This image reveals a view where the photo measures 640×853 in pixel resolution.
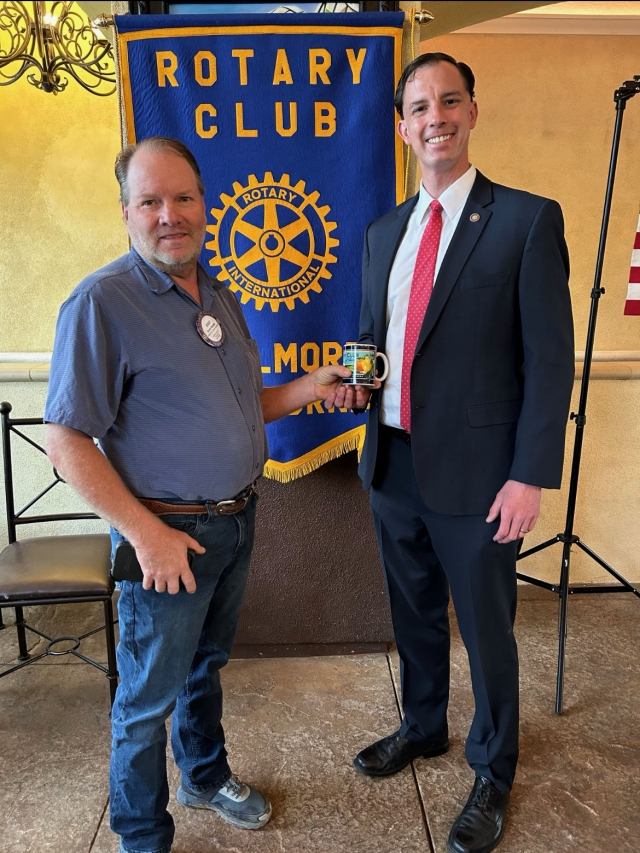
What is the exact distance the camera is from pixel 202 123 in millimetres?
2020

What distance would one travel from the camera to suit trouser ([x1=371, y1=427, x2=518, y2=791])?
5.40 ft

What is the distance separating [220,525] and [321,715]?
109cm

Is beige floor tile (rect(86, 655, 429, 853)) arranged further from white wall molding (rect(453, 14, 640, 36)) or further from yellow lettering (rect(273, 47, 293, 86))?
white wall molding (rect(453, 14, 640, 36))

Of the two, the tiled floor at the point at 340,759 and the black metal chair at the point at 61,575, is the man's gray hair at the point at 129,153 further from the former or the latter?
the tiled floor at the point at 340,759

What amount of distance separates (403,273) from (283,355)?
595 millimetres

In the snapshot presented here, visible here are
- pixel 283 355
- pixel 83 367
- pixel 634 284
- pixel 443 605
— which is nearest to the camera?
pixel 83 367

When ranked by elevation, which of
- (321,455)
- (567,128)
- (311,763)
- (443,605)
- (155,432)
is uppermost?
(567,128)

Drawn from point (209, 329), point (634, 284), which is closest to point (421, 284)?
point (209, 329)

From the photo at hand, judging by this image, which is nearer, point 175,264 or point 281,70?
point 175,264

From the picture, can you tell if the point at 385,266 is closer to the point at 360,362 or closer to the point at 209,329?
the point at 360,362

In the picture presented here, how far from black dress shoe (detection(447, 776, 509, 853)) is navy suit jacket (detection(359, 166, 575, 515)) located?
787mm

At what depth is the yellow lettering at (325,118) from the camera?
2.02 m

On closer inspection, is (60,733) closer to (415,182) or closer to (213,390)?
(213,390)

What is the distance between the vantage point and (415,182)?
2129 mm
